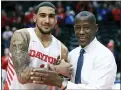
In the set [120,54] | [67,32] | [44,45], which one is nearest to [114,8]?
[67,32]

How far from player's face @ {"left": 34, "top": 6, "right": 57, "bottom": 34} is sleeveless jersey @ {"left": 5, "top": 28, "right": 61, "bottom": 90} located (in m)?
0.22

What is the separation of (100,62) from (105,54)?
0.11 metres

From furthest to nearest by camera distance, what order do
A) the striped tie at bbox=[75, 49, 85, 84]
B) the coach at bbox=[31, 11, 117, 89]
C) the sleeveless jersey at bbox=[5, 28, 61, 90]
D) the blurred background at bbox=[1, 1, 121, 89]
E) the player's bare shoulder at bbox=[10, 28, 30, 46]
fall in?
1. the blurred background at bbox=[1, 1, 121, 89]
2. the sleeveless jersey at bbox=[5, 28, 61, 90]
3. the player's bare shoulder at bbox=[10, 28, 30, 46]
4. the striped tie at bbox=[75, 49, 85, 84]
5. the coach at bbox=[31, 11, 117, 89]

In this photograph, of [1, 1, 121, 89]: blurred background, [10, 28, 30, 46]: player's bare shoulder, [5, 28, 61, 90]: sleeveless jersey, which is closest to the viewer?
[10, 28, 30, 46]: player's bare shoulder

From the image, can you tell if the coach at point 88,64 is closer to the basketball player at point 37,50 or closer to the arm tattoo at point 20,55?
the basketball player at point 37,50

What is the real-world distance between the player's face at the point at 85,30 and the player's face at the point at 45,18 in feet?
1.64

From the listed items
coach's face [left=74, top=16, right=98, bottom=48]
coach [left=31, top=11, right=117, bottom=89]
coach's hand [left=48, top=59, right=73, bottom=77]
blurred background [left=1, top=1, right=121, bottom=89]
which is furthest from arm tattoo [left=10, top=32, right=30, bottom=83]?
blurred background [left=1, top=1, right=121, bottom=89]

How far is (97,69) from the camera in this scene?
408cm

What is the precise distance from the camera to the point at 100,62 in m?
4.08

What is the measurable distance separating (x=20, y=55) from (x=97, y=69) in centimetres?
96

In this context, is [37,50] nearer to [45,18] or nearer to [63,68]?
[45,18]

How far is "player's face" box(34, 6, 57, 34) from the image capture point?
4.59 meters

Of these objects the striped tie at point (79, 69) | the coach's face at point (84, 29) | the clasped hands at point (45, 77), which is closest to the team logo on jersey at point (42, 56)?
the striped tie at point (79, 69)

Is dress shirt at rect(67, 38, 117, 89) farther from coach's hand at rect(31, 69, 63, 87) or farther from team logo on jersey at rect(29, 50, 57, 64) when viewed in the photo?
team logo on jersey at rect(29, 50, 57, 64)
